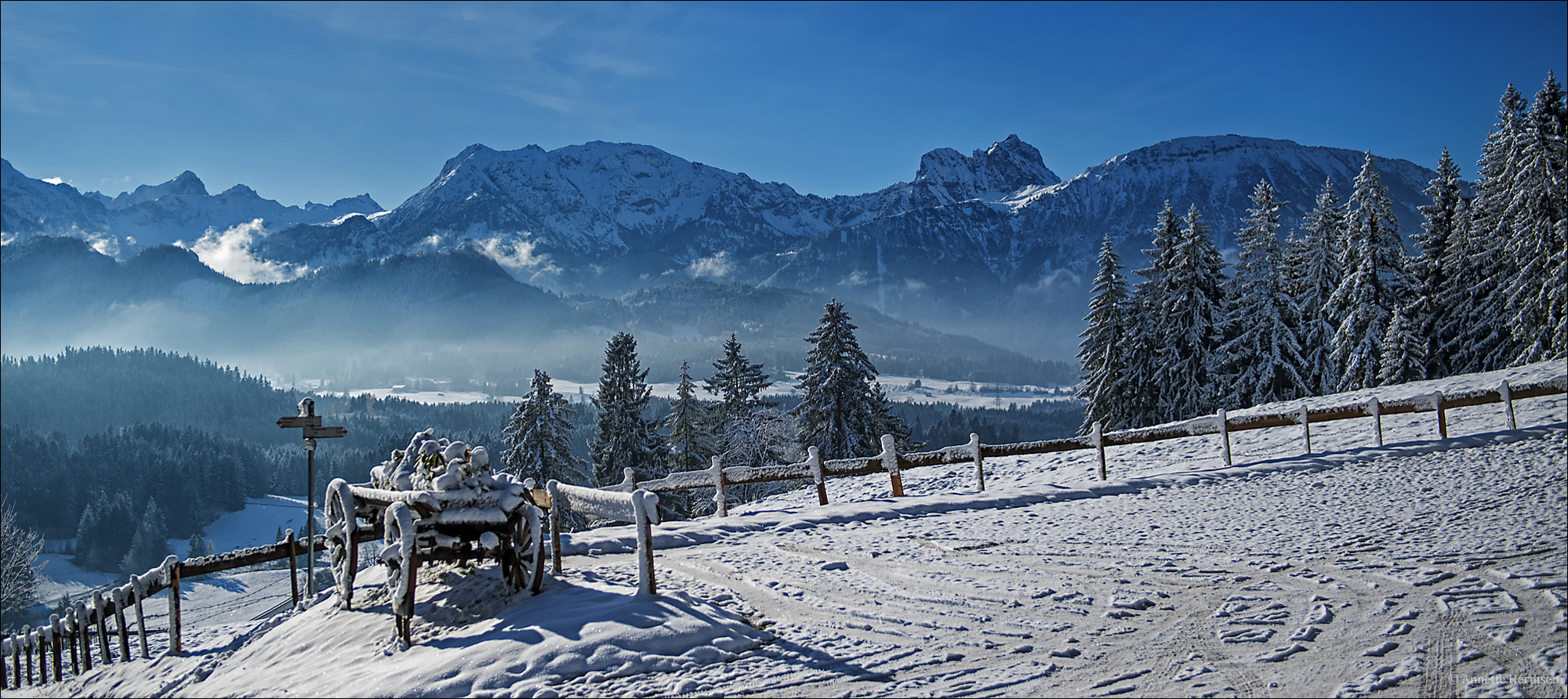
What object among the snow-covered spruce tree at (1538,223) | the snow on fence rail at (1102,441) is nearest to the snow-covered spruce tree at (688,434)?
the snow on fence rail at (1102,441)

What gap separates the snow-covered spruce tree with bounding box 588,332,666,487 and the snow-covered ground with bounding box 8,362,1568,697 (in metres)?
25.2

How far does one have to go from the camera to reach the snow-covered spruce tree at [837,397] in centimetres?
3500

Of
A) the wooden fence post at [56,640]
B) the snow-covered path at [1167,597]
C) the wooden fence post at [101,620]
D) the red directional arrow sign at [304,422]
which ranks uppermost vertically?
the red directional arrow sign at [304,422]

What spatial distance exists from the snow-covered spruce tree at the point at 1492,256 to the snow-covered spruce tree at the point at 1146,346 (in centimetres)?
1141

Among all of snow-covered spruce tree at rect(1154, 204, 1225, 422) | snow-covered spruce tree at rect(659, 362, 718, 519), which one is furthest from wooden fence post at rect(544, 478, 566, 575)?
snow-covered spruce tree at rect(1154, 204, 1225, 422)

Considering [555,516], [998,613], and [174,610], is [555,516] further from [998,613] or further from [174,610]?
[174,610]

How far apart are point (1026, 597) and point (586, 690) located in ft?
15.4

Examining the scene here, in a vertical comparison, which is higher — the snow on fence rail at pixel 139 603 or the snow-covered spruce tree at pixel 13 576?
the snow on fence rail at pixel 139 603

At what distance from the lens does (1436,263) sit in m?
36.9

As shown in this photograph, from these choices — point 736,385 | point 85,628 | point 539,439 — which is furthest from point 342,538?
point 736,385

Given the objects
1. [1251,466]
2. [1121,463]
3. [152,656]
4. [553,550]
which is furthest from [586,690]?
A: [1121,463]

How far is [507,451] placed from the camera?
1511 inches

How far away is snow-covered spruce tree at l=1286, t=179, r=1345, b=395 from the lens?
1437 inches

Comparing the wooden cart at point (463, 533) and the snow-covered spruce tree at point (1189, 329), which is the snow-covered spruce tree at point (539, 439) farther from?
the wooden cart at point (463, 533)
